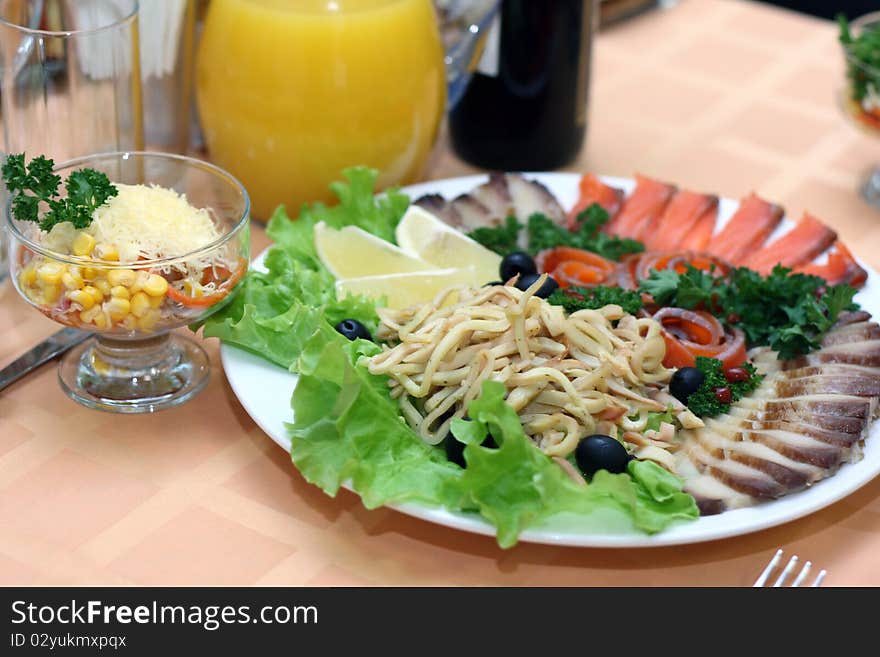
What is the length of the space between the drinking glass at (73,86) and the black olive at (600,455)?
100 centimetres

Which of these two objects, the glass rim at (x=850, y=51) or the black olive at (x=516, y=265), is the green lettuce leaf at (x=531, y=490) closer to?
the black olive at (x=516, y=265)

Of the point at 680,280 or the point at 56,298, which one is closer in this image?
the point at 56,298

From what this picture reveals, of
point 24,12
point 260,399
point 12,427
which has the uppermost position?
point 24,12

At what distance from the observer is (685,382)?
1.63 m

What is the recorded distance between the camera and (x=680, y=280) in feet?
5.94

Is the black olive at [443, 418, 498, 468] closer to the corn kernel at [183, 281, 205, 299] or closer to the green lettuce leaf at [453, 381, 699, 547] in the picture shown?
the green lettuce leaf at [453, 381, 699, 547]

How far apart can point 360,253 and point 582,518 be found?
2.38 feet

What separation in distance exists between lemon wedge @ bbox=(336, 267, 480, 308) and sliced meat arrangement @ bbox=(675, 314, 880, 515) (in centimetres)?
50

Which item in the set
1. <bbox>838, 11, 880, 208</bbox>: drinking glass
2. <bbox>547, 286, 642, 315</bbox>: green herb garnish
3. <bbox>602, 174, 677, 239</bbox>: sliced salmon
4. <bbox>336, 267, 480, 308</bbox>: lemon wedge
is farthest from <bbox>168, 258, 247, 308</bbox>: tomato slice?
<bbox>838, 11, 880, 208</bbox>: drinking glass

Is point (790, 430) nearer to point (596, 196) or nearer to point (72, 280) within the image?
point (596, 196)

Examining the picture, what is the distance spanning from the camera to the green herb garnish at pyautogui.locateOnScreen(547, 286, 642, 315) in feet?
5.80

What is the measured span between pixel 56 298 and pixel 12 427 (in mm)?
224

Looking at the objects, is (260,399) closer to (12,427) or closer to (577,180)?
(12,427)
